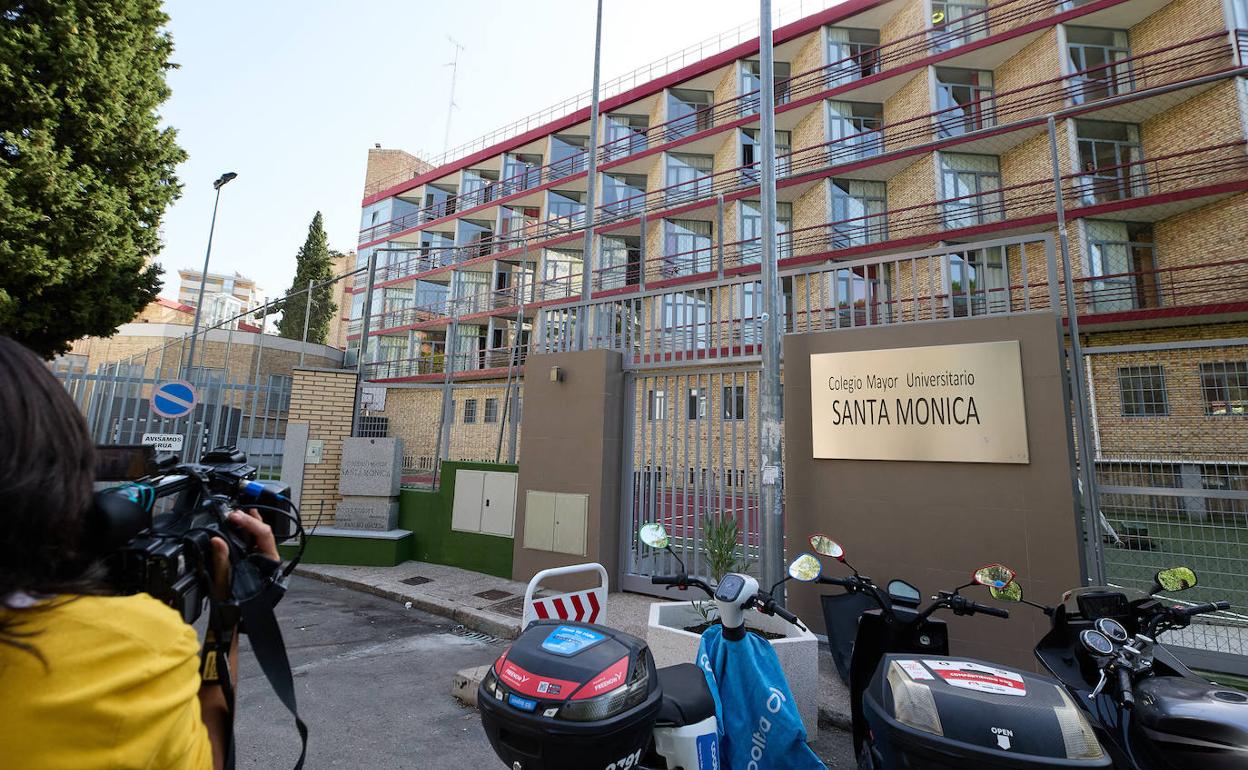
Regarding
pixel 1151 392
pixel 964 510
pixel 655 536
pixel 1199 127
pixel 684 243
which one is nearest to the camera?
pixel 655 536

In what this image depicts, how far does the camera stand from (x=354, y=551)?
8.48 metres

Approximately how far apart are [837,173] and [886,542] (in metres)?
15.8

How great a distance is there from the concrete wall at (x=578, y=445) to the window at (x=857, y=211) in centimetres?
1388

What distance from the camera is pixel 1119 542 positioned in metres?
4.70

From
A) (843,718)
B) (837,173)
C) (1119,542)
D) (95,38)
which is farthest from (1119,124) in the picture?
(95,38)

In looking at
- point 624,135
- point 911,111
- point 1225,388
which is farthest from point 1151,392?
point 624,135

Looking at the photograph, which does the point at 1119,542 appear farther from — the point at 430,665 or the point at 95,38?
the point at 95,38

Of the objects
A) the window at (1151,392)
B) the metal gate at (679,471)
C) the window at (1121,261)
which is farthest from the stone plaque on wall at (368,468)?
the window at (1121,261)

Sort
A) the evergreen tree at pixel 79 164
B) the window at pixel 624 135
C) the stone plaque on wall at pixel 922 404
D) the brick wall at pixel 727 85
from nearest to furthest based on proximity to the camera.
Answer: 1. the stone plaque on wall at pixel 922 404
2. the evergreen tree at pixel 79 164
3. the brick wall at pixel 727 85
4. the window at pixel 624 135

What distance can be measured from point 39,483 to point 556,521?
633cm

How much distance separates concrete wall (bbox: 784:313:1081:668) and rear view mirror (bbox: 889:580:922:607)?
2.03 m

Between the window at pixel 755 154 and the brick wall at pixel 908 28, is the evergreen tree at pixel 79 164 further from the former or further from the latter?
the brick wall at pixel 908 28

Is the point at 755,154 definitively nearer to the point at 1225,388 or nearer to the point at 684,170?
the point at 684,170

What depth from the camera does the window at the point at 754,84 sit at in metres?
20.6
